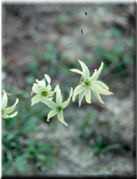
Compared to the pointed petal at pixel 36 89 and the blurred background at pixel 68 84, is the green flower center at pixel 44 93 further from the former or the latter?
the blurred background at pixel 68 84

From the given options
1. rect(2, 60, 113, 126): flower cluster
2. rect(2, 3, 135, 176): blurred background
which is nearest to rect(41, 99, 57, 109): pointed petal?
rect(2, 60, 113, 126): flower cluster

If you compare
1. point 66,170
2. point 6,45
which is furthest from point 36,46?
point 66,170

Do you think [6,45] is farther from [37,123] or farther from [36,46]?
[37,123]

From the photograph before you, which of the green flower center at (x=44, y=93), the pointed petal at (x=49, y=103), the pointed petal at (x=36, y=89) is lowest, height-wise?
the pointed petal at (x=49, y=103)

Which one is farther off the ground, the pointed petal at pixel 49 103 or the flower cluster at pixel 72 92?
the flower cluster at pixel 72 92

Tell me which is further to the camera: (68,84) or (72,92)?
(68,84)

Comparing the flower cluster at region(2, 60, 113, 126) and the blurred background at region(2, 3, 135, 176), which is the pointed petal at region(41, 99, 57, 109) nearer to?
the flower cluster at region(2, 60, 113, 126)

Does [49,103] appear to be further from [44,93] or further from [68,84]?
[68,84]

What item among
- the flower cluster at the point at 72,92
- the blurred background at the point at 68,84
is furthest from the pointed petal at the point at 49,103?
the blurred background at the point at 68,84

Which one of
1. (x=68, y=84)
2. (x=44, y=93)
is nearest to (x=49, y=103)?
(x=44, y=93)
